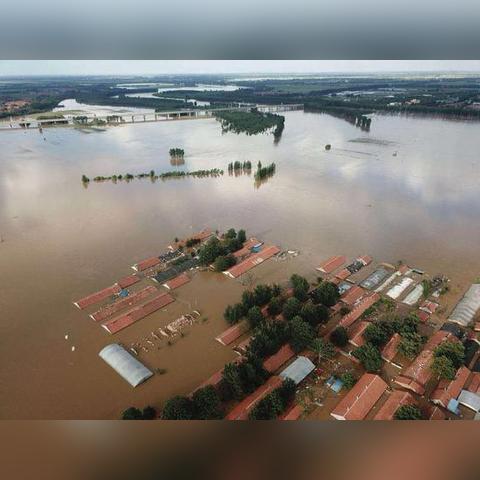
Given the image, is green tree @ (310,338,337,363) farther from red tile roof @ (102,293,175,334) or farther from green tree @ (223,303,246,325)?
red tile roof @ (102,293,175,334)

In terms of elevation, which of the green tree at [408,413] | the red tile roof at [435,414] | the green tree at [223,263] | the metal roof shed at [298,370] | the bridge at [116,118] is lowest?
the bridge at [116,118]

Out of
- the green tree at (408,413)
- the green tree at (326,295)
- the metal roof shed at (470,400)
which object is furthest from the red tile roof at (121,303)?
the metal roof shed at (470,400)

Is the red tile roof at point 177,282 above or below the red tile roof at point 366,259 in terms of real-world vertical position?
below

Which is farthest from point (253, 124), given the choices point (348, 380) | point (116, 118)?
point (348, 380)

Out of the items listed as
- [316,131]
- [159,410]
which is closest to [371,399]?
[159,410]

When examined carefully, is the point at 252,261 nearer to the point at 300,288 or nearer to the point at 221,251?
the point at 221,251

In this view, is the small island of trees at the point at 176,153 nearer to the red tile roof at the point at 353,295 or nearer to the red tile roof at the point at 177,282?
the red tile roof at the point at 177,282

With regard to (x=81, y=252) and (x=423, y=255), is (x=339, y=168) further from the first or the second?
(x=81, y=252)

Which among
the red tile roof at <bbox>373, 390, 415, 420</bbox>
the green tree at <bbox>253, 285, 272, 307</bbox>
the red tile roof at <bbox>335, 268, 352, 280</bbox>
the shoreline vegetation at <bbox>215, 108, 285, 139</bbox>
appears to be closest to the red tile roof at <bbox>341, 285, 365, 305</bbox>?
the red tile roof at <bbox>335, 268, 352, 280</bbox>

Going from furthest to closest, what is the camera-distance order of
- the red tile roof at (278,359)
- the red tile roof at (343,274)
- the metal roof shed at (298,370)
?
the red tile roof at (343,274) < the red tile roof at (278,359) < the metal roof shed at (298,370)
